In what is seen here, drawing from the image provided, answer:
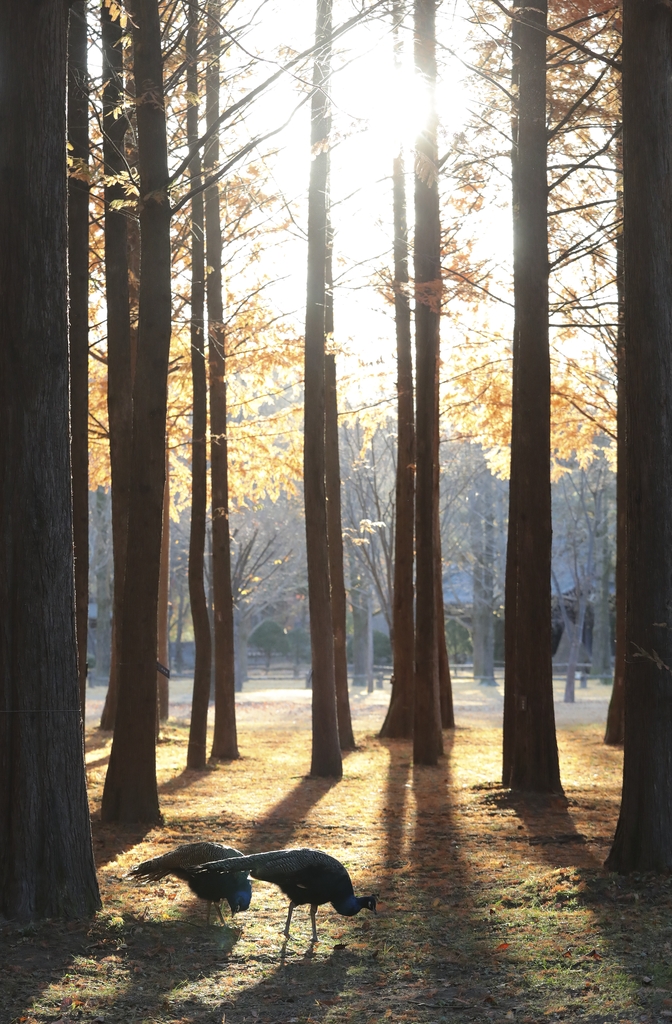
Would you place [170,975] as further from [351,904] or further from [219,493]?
[219,493]

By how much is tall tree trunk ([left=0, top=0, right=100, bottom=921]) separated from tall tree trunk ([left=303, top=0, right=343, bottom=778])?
6148mm

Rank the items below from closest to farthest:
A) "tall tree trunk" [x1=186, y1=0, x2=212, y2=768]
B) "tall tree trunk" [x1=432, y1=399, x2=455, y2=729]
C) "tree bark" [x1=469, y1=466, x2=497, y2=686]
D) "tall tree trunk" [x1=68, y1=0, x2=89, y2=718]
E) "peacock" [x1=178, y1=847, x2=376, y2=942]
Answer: "peacock" [x1=178, y1=847, x2=376, y2=942], "tall tree trunk" [x1=68, y1=0, x2=89, y2=718], "tall tree trunk" [x1=186, y1=0, x2=212, y2=768], "tall tree trunk" [x1=432, y1=399, x2=455, y2=729], "tree bark" [x1=469, y1=466, x2=497, y2=686]

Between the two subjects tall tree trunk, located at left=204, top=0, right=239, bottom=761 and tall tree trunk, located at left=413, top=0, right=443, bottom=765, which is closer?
tall tree trunk, located at left=413, top=0, right=443, bottom=765

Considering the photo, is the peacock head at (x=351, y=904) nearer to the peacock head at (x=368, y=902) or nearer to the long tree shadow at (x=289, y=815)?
the peacock head at (x=368, y=902)

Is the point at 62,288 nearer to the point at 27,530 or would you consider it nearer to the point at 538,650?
the point at 27,530

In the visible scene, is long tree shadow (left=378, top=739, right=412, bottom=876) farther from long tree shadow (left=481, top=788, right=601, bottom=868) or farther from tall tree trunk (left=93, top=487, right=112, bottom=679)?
tall tree trunk (left=93, top=487, right=112, bottom=679)

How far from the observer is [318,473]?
39.1 ft

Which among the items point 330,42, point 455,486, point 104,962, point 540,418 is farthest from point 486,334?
point 455,486

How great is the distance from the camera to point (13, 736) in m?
5.61

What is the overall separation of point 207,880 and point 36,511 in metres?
2.27

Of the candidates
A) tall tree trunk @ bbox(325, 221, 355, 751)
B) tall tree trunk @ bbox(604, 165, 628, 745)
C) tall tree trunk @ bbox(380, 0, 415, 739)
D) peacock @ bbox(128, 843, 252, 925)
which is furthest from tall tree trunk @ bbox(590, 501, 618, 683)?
peacock @ bbox(128, 843, 252, 925)

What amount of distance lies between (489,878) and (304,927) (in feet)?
5.79

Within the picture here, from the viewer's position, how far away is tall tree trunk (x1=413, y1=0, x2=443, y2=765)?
12.3 m

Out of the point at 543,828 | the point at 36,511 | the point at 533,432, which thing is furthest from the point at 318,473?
the point at 36,511
